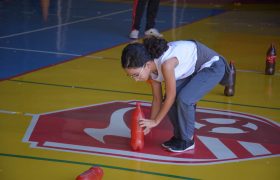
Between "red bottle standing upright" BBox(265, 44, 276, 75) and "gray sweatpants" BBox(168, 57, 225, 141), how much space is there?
2690mm

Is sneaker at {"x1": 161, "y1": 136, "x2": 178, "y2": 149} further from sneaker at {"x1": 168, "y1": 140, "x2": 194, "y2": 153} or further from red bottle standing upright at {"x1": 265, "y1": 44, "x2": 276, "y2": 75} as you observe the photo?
red bottle standing upright at {"x1": 265, "y1": 44, "x2": 276, "y2": 75}

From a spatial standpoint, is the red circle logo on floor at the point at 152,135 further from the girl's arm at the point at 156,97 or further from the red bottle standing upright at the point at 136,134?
the girl's arm at the point at 156,97

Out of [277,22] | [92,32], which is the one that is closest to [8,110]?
[92,32]

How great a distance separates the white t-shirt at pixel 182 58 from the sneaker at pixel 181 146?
0.54 meters

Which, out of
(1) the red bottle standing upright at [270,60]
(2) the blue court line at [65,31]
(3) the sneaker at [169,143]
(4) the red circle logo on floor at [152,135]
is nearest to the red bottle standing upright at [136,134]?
(4) the red circle logo on floor at [152,135]

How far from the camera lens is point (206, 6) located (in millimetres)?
16141

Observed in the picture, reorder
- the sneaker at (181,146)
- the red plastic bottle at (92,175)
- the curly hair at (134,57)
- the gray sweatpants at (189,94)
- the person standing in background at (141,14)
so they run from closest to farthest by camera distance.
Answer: the red plastic bottle at (92,175) → the curly hair at (134,57) → the gray sweatpants at (189,94) → the sneaker at (181,146) → the person standing in background at (141,14)

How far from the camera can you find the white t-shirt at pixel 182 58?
13.2 feet

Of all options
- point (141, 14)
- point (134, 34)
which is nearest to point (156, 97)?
point (134, 34)

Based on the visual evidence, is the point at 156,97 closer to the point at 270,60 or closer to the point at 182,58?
the point at 182,58

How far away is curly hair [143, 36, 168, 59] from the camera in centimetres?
395

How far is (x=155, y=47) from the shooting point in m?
3.96

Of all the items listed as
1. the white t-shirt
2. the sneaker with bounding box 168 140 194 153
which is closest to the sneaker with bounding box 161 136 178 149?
the sneaker with bounding box 168 140 194 153

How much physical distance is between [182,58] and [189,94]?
297 mm
